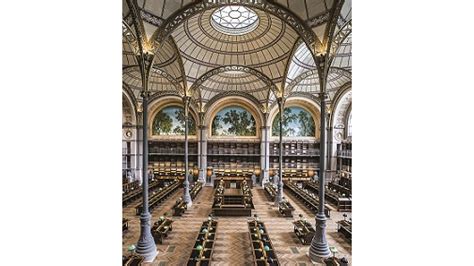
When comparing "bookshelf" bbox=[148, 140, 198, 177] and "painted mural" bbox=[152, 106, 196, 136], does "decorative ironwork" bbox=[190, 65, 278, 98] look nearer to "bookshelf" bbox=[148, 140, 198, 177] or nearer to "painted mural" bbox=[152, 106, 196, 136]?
"painted mural" bbox=[152, 106, 196, 136]

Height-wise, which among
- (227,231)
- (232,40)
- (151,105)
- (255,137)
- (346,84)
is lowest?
(227,231)

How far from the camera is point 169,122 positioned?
27.0 meters

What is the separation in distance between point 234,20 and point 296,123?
14.8 meters

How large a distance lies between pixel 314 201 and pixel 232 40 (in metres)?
12.7

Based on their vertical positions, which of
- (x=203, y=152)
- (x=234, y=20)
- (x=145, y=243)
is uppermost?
(x=234, y=20)

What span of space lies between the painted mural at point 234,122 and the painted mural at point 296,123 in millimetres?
2792

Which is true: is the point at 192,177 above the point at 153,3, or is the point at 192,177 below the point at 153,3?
below

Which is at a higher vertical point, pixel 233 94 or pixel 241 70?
pixel 241 70

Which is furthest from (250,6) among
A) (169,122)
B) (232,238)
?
(169,122)

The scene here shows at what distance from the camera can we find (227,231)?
39.5 feet

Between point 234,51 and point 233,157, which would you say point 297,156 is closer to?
point 233,157
